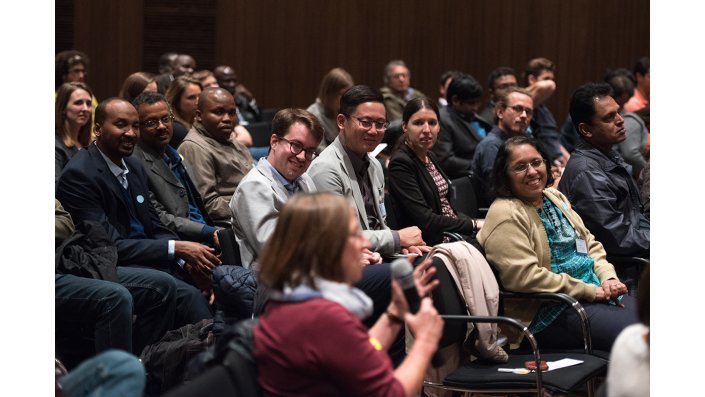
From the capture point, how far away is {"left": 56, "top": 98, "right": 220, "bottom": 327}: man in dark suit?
3928 millimetres

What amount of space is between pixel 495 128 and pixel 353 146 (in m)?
1.77

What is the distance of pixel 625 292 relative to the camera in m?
3.89

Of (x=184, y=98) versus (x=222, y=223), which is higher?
(x=184, y=98)

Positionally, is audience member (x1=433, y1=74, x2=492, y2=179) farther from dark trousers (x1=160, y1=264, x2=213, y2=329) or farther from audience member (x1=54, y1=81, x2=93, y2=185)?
dark trousers (x1=160, y1=264, x2=213, y2=329)

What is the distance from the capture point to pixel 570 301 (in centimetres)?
354

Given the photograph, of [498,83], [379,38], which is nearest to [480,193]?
[498,83]

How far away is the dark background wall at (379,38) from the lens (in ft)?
31.8

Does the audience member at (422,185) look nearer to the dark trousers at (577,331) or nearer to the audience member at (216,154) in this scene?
the audience member at (216,154)

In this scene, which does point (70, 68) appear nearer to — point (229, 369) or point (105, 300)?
point (105, 300)

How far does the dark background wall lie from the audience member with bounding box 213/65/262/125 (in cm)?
84

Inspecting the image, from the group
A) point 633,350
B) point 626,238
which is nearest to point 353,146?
point 626,238

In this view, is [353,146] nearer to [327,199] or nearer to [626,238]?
[626,238]

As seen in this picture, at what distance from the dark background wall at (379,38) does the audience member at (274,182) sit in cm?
607

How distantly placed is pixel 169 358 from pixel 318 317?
1.57m
